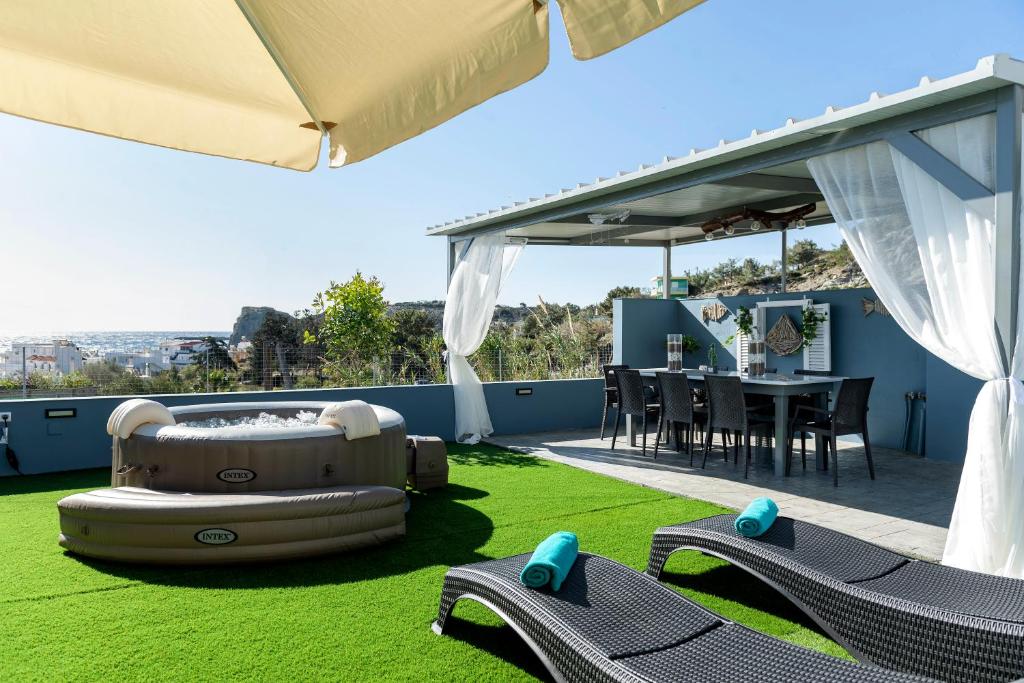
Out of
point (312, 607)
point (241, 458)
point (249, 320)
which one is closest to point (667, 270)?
point (241, 458)

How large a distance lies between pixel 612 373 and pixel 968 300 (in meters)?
5.10

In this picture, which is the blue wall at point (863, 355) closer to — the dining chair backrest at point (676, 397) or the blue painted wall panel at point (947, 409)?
the blue painted wall panel at point (947, 409)

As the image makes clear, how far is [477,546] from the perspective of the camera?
491 centimetres

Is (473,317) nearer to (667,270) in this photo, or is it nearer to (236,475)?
(667,270)

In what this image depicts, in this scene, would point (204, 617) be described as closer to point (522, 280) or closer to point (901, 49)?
point (522, 280)

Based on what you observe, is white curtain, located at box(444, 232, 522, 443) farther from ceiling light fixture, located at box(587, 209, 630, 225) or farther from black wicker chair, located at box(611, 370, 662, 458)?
black wicker chair, located at box(611, 370, 662, 458)

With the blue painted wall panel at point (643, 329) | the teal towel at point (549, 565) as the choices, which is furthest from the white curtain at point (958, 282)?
the blue painted wall panel at point (643, 329)

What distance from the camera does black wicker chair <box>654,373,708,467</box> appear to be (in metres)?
7.92

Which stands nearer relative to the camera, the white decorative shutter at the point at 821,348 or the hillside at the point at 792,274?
the white decorative shutter at the point at 821,348

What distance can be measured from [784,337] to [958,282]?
224 inches

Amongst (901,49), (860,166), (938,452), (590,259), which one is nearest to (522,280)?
(590,259)

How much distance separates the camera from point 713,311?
11344 millimetres

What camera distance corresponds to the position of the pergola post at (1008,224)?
4.31 m

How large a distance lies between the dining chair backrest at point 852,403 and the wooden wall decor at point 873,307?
A: 2.38 meters
